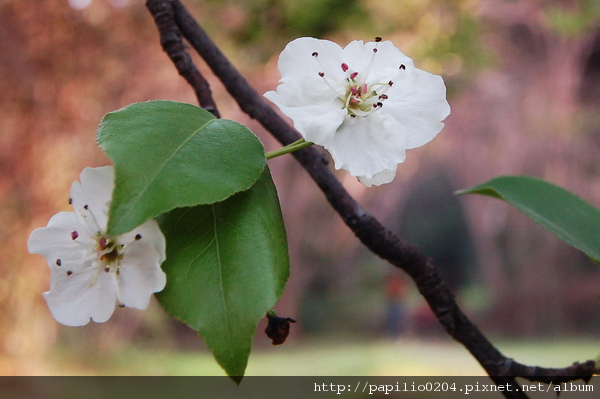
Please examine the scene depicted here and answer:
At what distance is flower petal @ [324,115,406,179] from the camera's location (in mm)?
306

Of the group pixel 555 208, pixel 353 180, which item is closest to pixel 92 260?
pixel 555 208

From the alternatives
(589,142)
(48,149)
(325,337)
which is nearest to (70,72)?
(48,149)

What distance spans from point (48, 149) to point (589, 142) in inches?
160

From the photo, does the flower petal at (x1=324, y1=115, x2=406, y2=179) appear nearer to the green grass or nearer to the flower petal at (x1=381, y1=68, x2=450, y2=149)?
the flower petal at (x1=381, y1=68, x2=450, y2=149)

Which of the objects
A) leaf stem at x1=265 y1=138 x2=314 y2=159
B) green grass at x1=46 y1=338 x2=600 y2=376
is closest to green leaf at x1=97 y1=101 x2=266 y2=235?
leaf stem at x1=265 y1=138 x2=314 y2=159

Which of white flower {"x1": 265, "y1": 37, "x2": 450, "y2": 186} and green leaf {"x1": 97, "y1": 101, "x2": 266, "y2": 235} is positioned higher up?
white flower {"x1": 265, "y1": 37, "x2": 450, "y2": 186}

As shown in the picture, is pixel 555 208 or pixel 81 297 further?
pixel 555 208

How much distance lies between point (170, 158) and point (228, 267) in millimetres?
60

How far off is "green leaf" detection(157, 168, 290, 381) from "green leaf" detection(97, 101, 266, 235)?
24mm

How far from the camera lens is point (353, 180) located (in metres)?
4.34

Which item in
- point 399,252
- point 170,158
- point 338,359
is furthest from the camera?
point 338,359

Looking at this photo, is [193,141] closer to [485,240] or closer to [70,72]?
[70,72]

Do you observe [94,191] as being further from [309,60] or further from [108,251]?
[309,60]

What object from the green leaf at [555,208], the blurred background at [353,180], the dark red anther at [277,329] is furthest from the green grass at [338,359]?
the dark red anther at [277,329]
